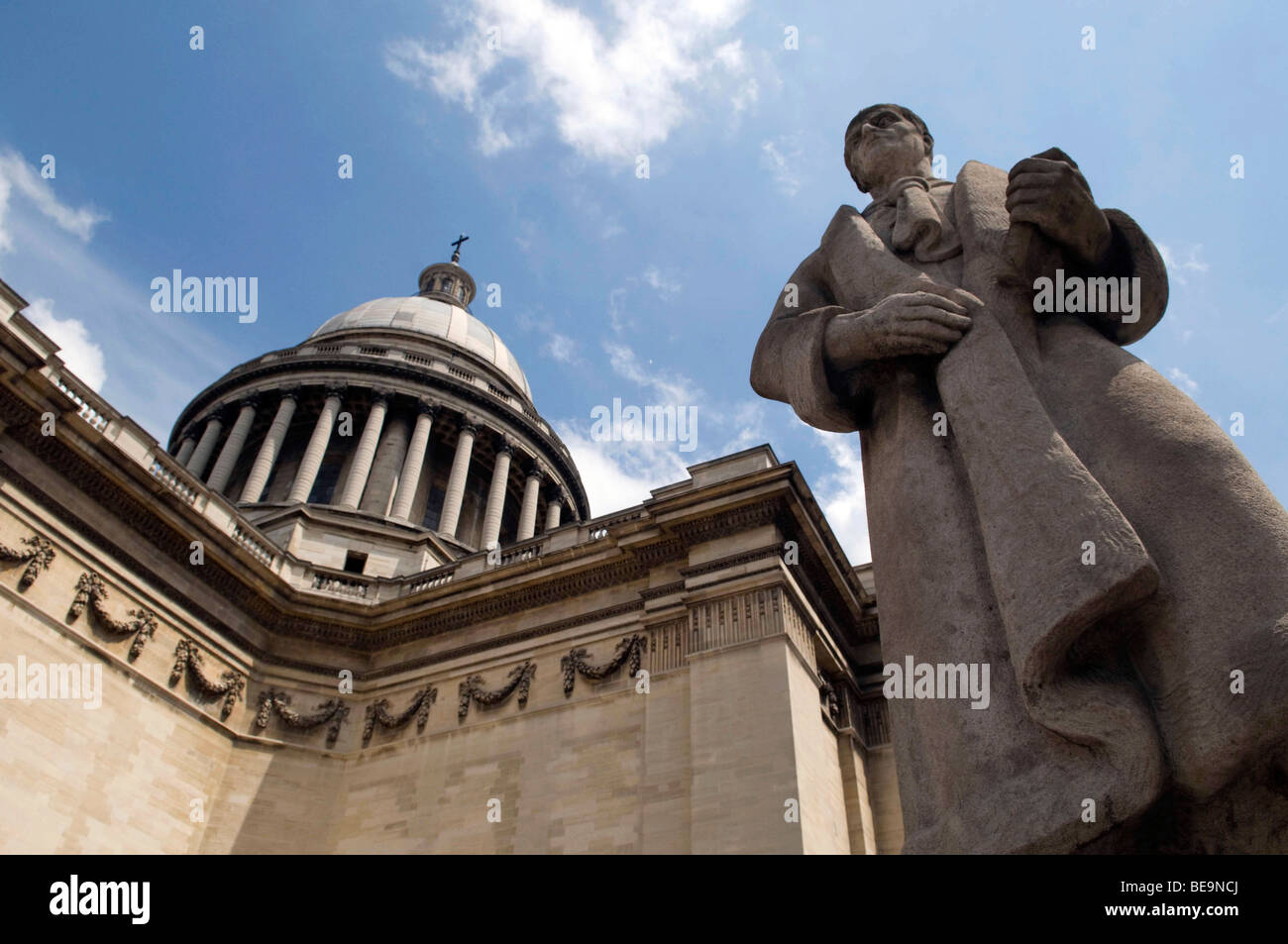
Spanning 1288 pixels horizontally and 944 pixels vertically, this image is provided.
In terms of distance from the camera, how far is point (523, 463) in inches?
1474

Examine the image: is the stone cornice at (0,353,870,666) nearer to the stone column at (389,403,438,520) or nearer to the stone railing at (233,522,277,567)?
the stone railing at (233,522,277,567)

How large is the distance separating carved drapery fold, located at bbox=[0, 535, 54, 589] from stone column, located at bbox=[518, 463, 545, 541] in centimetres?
1971

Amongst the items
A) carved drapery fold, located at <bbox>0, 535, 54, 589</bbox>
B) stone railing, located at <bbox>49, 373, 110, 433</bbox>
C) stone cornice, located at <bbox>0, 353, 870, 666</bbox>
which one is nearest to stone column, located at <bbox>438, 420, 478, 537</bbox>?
stone cornice, located at <bbox>0, 353, 870, 666</bbox>

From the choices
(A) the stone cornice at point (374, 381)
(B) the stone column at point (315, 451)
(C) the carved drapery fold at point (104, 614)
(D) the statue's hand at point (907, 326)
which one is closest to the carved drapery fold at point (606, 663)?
(C) the carved drapery fold at point (104, 614)

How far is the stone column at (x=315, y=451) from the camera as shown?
1216 inches

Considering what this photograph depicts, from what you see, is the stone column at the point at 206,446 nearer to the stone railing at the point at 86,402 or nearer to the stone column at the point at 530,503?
the stone column at the point at 530,503

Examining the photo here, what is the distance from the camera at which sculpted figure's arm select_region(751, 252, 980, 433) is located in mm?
3500

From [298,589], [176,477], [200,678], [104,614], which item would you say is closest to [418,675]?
[298,589]

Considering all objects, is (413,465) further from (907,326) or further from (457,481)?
(907,326)

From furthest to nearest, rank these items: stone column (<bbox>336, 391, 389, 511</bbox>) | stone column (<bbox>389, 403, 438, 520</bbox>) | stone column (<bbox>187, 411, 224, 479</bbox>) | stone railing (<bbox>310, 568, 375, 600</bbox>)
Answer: stone column (<bbox>187, 411, 224, 479</bbox>), stone column (<bbox>389, 403, 438, 520</bbox>), stone column (<bbox>336, 391, 389, 511</bbox>), stone railing (<bbox>310, 568, 375, 600</bbox>)

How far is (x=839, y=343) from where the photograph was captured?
12.3ft

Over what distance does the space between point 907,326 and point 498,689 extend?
1575 centimetres

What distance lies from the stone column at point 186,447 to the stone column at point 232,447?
147 cm
